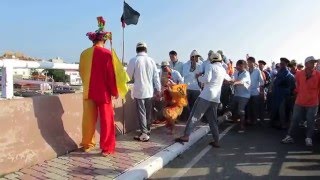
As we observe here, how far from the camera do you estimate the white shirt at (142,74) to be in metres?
8.45

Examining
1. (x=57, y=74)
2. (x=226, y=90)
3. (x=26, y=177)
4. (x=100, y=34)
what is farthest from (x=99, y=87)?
(x=226, y=90)

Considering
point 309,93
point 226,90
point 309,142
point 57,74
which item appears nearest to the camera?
point 57,74

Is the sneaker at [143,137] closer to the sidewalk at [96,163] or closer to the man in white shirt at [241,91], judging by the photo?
the sidewalk at [96,163]

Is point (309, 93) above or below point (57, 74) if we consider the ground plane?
below

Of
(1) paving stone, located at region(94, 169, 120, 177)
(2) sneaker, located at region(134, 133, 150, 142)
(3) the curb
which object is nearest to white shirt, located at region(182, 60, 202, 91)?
(3) the curb

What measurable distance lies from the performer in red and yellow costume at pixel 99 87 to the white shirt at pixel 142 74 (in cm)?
135

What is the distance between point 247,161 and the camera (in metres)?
7.42

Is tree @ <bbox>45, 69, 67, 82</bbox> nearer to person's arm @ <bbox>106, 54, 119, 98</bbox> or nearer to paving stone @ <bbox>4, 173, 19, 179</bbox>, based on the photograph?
person's arm @ <bbox>106, 54, 119, 98</bbox>

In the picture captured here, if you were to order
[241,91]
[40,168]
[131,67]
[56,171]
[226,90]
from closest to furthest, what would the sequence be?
[56,171], [40,168], [131,67], [241,91], [226,90]

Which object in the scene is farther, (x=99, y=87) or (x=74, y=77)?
(x=74, y=77)

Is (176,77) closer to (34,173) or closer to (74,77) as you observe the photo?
(74,77)

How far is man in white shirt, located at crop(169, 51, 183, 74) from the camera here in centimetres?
1138

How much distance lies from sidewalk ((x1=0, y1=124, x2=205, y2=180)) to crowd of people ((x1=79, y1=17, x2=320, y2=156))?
A: 10.1 inches

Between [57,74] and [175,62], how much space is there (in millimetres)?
4364
